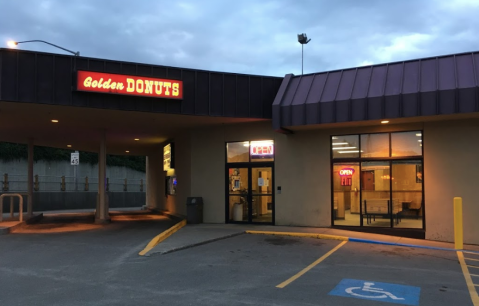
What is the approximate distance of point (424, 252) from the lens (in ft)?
31.9

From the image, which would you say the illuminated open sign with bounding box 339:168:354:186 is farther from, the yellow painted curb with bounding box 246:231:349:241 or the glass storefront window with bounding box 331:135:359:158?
the yellow painted curb with bounding box 246:231:349:241

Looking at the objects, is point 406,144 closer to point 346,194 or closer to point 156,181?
point 346,194

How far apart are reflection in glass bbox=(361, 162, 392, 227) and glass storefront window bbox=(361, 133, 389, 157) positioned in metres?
0.32

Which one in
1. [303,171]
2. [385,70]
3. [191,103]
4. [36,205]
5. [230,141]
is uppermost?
[385,70]

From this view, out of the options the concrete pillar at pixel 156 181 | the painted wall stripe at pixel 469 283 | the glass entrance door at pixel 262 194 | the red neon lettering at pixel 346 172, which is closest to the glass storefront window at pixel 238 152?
the glass entrance door at pixel 262 194

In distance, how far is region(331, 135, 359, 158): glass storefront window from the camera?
12.9 metres

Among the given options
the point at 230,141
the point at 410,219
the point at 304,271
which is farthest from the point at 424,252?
the point at 230,141

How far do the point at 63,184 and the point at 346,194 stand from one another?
22266 millimetres

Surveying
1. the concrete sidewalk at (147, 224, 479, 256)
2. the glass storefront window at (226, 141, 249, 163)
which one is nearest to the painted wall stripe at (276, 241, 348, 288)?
the concrete sidewalk at (147, 224, 479, 256)

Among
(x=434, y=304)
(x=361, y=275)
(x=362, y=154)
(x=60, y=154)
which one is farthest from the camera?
(x=60, y=154)

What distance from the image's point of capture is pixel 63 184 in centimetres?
2809

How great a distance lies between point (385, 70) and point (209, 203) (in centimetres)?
788

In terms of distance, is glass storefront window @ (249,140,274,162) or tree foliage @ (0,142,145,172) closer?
glass storefront window @ (249,140,274,162)

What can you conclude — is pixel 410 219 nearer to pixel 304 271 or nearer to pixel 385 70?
pixel 385 70
